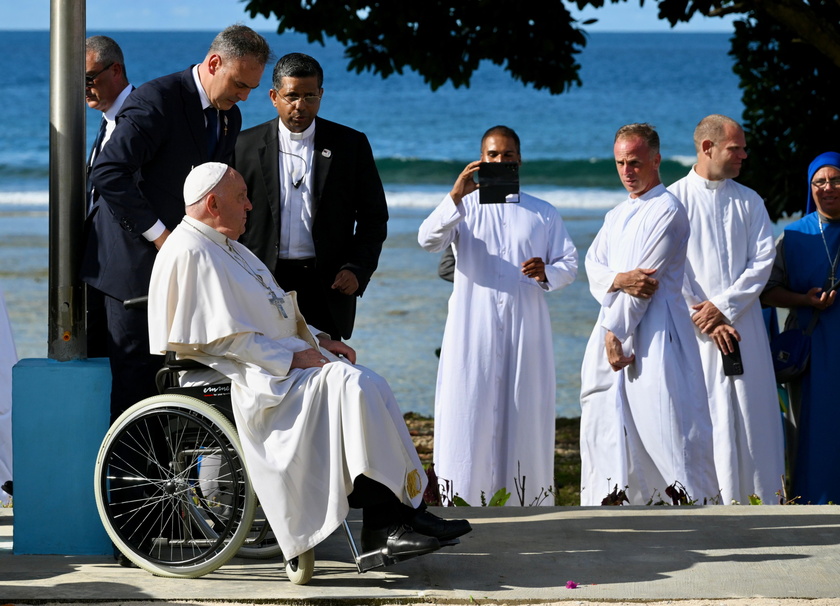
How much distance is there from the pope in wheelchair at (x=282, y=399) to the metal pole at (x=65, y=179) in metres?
0.63

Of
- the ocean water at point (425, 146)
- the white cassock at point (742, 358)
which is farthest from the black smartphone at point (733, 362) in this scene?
the ocean water at point (425, 146)

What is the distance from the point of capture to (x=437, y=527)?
4652 mm

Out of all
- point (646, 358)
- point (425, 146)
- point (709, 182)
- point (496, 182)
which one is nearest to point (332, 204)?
point (496, 182)

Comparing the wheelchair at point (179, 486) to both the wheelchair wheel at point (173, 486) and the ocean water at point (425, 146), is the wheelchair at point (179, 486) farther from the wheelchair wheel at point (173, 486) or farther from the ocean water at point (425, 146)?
the ocean water at point (425, 146)

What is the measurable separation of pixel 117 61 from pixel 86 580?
2.90 meters

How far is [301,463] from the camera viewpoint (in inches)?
177

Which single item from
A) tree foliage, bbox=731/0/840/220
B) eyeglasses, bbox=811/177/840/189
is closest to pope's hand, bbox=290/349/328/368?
eyeglasses, bbox=811/177/840/189

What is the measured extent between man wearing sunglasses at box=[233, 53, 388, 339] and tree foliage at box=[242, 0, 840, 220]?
9.56 feet

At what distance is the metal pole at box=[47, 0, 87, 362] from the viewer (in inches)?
203

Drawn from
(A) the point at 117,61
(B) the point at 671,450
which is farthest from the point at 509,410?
(A) the point at 117,61

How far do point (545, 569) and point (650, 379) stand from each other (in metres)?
2.26

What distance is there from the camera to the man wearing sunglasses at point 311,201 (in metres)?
5.94

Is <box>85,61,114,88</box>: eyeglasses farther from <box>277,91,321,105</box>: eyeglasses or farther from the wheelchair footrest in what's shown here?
the wheelchair footrest

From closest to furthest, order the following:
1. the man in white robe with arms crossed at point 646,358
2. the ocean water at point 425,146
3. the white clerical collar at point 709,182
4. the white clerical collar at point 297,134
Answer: the white clerical collar at point 297,134
the man in white robe with arms crossed at point 646,358
the white clerical collar at point 709,182
the ocean water at point 425,146
